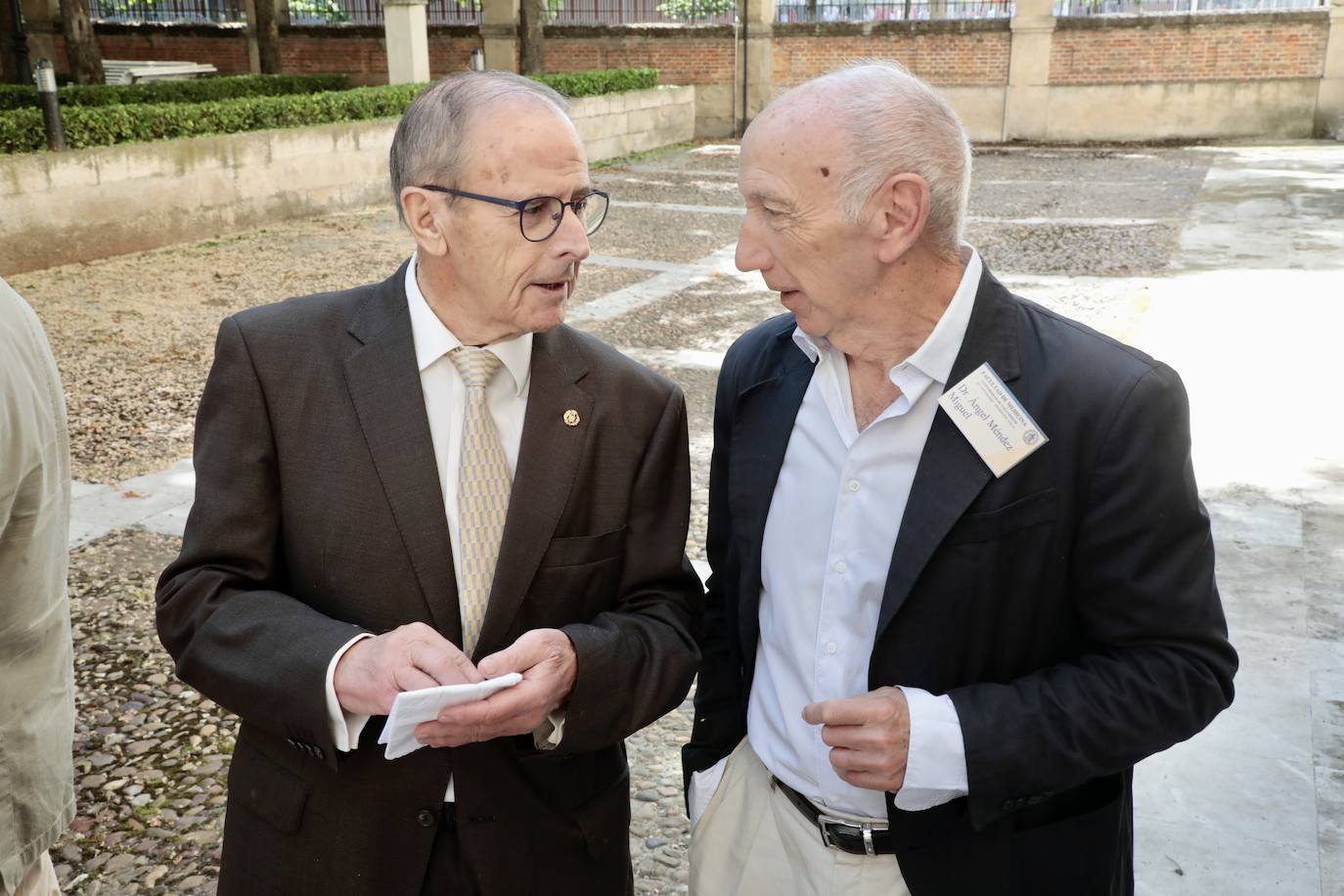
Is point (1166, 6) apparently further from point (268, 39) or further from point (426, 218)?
point (426, 218)

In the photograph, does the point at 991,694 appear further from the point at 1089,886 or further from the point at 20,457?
the point at 20,457

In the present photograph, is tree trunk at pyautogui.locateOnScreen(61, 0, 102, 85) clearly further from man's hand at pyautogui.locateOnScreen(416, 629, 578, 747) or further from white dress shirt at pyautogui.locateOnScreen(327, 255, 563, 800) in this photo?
man's hand at pyautogui.locateOnScreen(416, 629, 578, 747)

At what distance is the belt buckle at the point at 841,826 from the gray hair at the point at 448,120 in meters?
1.17

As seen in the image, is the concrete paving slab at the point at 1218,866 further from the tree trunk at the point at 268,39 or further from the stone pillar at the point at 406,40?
the tree trunk at the point at 268,39

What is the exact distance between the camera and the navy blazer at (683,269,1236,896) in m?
1.73

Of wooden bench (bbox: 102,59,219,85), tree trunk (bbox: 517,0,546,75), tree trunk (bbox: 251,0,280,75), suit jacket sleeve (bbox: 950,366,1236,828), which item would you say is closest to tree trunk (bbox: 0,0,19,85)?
wooden bench (bbox: 102,59,219,85)

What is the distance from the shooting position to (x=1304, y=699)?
3859 mm

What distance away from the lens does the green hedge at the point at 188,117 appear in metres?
10.6

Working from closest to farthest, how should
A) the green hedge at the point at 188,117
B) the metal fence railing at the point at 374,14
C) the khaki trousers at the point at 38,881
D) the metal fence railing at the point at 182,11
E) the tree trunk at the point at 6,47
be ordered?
the khaki trousers at the point at 38,881, the green hedge at the point at 188,117, the tree trunk at the point at 6,47, the metal fence railing at the point at 374,14, the metal fence railing at the point at 182,11

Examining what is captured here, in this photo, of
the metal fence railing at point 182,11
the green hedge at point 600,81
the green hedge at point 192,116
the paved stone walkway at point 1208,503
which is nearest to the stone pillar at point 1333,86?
the paved stone walkway at point 1208,503

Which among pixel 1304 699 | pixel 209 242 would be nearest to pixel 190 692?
pixel 1304 699

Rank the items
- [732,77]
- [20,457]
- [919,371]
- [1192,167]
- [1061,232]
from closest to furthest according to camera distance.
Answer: [20,457]
[919,371]
[1061,232]
[1192,167]
[732,77]

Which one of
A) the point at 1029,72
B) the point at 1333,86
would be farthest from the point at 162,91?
the point at 1333,86

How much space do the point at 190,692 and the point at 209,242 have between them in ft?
30.0
